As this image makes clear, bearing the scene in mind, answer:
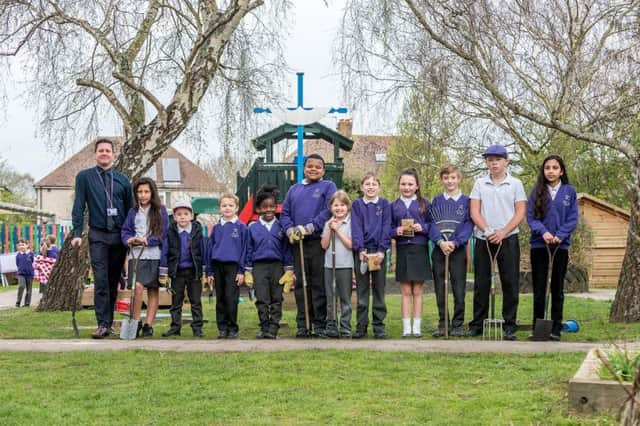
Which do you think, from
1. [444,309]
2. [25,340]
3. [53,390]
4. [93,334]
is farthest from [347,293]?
[53,390]

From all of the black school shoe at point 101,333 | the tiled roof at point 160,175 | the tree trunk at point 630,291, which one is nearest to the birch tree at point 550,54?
the tree trunk at point 630,291

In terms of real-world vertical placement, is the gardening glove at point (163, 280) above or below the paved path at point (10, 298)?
above

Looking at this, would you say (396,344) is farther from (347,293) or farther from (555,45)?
(555,45)

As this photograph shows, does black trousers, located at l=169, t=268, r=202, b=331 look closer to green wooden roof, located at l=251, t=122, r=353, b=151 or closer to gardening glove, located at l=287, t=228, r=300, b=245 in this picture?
gardening glove, located at l=287, t=228, r=300, b=245

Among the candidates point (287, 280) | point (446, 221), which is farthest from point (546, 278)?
point (287, 280)

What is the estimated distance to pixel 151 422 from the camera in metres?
5.10

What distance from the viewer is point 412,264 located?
9.38 metres

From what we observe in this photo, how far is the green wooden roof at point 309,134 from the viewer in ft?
69.9

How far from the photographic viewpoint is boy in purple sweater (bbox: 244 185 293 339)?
9.30 meters

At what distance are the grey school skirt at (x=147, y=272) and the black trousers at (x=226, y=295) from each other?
0.63 metres

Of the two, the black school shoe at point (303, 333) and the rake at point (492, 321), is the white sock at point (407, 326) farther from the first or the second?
the black school shoe at point (303, 333)

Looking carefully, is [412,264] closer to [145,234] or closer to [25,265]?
[145,234]

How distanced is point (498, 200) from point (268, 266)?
241 cm

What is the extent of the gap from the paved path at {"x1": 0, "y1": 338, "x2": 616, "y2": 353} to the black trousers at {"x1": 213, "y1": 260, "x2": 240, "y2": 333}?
561 millimetres
